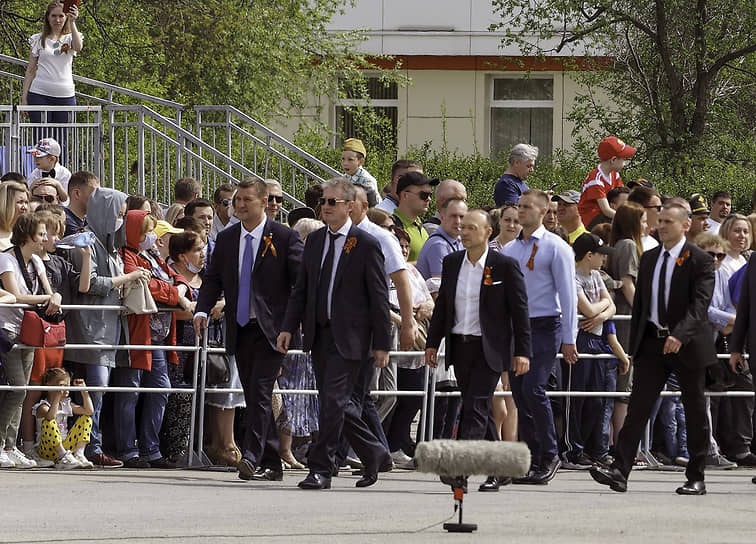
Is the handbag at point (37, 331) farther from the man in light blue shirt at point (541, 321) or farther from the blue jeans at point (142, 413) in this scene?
the man in light blue shirt at point (541, 321)

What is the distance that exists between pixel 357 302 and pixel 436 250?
202 centimetres

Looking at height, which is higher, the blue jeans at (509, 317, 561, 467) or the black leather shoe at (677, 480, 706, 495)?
the blue jeans at (509, 317, 561, 467)

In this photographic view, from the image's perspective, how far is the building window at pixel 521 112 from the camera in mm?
37438

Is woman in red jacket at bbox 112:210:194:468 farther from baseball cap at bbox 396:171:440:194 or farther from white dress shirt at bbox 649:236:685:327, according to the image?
white dress shirt at bbox 649:236:685:327

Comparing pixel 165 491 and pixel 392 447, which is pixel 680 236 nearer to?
pixel 392 447

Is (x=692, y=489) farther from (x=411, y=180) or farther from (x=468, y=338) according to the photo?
(x=411, y=180)

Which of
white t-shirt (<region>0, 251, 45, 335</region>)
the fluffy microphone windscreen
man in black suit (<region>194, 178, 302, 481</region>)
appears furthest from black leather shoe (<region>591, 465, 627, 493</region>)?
white t-shirt (<region>0, 251, 45, 335</region>)

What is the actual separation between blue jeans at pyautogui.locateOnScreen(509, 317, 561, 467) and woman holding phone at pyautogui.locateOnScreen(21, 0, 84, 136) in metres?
8.06

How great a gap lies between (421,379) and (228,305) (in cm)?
209

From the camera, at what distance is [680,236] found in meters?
11.2

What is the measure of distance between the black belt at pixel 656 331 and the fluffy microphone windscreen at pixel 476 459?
2623 mm

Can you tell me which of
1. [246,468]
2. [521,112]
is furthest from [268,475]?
[521,112]

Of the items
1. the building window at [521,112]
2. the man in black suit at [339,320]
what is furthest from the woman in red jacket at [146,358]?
the building window at [521,112]

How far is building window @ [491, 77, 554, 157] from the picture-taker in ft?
123
